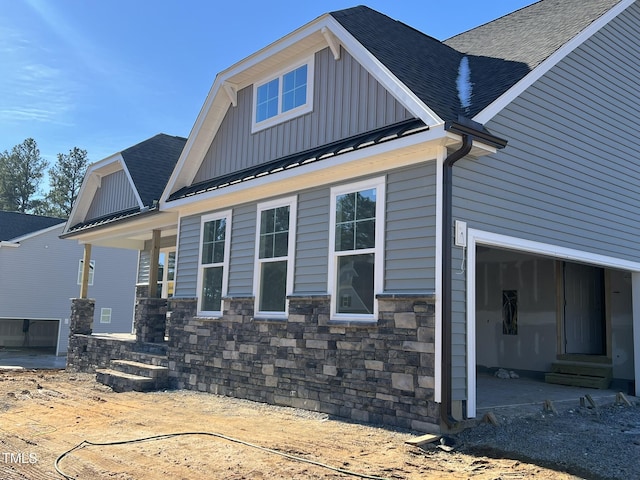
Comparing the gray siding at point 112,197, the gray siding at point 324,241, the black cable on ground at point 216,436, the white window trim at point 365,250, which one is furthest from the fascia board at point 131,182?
the black cable on ground at point 216,436

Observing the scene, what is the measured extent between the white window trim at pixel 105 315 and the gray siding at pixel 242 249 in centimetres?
2189

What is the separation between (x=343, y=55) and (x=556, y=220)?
395 cm

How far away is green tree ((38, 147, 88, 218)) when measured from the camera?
1745 inches

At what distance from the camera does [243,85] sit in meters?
10.6

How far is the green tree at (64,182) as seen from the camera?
145 feet

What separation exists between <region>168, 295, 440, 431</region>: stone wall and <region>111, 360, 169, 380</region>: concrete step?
208 mm

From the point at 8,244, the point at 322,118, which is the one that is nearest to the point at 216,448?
the point at 322,118

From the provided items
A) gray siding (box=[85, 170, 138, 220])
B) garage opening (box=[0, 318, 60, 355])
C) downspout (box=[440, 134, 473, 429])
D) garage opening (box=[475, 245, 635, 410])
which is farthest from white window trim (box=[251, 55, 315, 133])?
garage opening (box=[0, 318, 60, 355])

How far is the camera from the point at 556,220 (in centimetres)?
823

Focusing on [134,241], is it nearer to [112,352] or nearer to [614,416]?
[112,352]

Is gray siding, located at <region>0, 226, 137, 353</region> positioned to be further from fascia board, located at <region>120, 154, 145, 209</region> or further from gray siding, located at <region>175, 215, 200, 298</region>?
gray siding, located at <region>175, 215, 200, 298</region>

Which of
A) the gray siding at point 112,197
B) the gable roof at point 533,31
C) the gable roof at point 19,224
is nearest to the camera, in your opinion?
the gable roof at point 533,31

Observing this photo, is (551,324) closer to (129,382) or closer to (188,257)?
(188,257)

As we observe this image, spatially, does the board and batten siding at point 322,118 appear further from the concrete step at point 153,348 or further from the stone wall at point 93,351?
the stone wall at point 93,351
